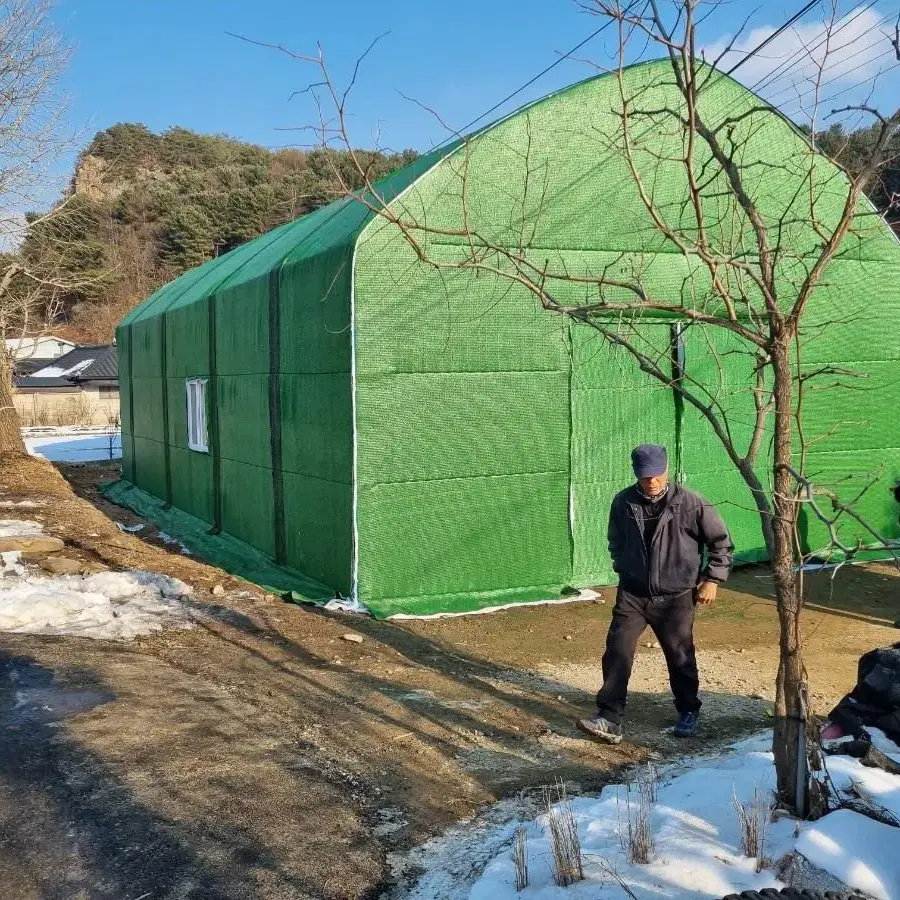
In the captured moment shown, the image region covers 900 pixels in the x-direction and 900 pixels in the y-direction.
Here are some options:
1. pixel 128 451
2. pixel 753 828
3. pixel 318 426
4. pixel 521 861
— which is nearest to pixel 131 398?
pixel 128 451

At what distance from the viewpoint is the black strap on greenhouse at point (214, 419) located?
1148 cm

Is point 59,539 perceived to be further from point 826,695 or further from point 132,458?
point 826,695

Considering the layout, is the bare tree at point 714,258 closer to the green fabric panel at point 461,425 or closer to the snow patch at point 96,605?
the green fabric panel at point 461,425

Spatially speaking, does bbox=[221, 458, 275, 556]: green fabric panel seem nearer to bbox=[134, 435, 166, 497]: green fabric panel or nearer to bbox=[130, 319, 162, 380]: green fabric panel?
bbox=[134, 435, 166, 497]: green fabric panel

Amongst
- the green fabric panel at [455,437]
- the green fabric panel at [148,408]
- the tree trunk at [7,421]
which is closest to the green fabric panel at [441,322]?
the green fabric panel at [455,437]

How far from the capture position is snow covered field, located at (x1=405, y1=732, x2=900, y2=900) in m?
2.94

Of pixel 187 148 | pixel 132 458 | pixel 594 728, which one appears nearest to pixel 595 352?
pixel 594 728

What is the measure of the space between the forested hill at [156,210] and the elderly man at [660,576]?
2851 cm

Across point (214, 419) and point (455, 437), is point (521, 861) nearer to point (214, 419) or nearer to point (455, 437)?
point (455, 437)

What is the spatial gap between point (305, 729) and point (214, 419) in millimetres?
7253

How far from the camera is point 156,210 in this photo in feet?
174

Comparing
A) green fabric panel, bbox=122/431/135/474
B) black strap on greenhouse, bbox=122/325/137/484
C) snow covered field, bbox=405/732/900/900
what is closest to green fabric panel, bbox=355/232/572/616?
snow covered field, bbox=405/732/900/900

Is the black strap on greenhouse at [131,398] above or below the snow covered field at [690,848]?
above

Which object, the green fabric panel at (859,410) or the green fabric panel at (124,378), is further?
the green fabric panel at (124,378)
